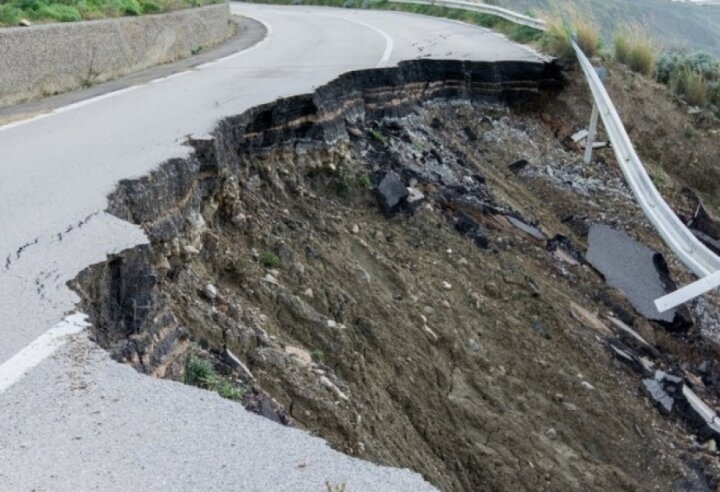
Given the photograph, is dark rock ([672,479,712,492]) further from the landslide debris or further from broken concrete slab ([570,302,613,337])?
broken concrete slab ([570,302,613,337])

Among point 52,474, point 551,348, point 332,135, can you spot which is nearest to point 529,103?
point 332,135

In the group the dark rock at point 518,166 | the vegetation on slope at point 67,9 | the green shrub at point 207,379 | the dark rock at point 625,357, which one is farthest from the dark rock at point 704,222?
the green shrub at point 207,379

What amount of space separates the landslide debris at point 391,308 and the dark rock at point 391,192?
0.08ft

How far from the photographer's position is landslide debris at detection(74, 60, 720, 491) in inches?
241

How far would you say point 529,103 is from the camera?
49.9ft

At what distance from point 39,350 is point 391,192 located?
6261 mm

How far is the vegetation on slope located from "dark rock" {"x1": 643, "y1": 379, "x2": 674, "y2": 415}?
348 inches

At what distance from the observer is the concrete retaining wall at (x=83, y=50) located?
10742 millimetres

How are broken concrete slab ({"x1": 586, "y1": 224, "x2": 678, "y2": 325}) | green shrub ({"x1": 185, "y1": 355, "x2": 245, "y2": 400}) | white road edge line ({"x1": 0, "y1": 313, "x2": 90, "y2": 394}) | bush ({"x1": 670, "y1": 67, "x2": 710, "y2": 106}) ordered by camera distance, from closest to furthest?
1. white road edge line ({"x1": 0, "y1": 313, "x2": 90, "y2": 394})
2. green shrub ({"x1": 185, "y1": 355, "x2": 245, "y2": 400})
3. broken concrete slab ({"x1": 586, "y1": 224, "x2": 678, "y2": 325})
4. bush ({"x1": 670, "y1": 67, "x2": 710, "y2": 106})

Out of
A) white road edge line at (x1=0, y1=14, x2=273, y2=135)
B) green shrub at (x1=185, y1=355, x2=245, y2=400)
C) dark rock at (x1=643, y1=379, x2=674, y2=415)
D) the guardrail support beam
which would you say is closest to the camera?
green shrub at (x1=185, y1=355, x2=245, y2=400)

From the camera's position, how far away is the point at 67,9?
12.7 meters

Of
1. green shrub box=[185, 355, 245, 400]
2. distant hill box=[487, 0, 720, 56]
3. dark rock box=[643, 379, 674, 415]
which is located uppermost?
green shrub box=[185, 355, 245, 400]

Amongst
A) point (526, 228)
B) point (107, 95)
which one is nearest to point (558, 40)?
point (526, 228)

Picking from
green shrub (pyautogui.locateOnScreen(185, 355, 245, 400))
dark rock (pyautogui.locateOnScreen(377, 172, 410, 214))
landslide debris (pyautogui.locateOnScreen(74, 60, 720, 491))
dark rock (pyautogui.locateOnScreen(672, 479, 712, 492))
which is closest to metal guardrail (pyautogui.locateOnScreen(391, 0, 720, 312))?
landslide debris (pyautogui.locateOnScreen(74, 60, 720, 491))
